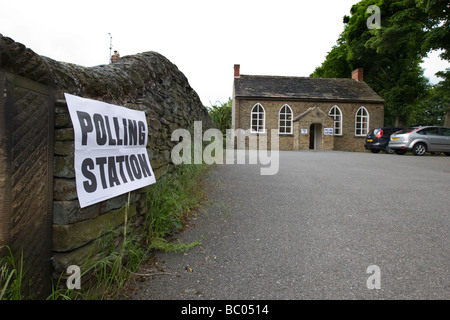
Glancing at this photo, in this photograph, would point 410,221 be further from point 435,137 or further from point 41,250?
point 435,137

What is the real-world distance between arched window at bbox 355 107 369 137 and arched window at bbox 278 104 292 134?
6.15 metres

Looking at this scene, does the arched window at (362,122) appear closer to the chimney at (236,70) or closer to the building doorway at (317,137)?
the building doorway at (317,137)

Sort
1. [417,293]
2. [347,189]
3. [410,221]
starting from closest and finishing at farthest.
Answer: [417,293] → [410,221] → [347,189]

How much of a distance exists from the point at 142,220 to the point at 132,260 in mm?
515

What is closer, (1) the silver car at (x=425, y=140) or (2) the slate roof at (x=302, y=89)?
(1) the silver car at (x=425, y=140)

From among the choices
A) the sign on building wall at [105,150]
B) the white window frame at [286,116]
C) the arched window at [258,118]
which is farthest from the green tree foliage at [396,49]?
the sign on building wall at [105,150]

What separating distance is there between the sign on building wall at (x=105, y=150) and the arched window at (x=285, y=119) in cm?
2191

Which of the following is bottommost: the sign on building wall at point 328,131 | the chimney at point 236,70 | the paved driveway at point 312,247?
the paved driveway at point 312,247

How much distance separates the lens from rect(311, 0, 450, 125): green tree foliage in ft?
43.4

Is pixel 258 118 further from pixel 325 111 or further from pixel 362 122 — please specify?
pixel 362 122

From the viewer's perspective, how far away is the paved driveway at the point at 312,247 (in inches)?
83.9

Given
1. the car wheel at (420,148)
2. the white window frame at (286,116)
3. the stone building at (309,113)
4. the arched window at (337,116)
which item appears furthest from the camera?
the arched window at (337,116)

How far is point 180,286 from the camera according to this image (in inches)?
85.5

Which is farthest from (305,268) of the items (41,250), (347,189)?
(347,189)
